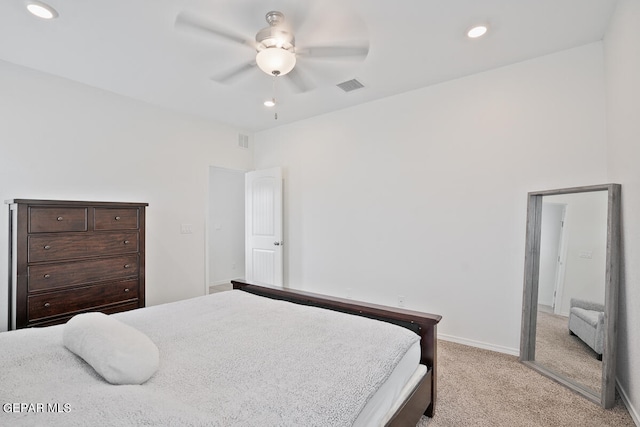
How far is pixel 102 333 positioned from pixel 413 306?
2.87 metres

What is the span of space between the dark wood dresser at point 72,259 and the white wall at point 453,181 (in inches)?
83.5

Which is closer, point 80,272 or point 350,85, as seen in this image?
point 80,272

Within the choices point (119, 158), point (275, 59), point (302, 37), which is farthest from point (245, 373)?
point (119, 158)

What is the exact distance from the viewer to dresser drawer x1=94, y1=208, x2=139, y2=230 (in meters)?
2.92

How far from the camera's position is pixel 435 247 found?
3.27m

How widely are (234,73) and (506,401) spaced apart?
3011mm

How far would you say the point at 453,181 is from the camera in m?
3.18

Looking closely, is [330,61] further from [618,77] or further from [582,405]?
[582,405]

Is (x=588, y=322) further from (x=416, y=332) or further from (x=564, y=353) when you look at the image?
(x=416, y=332)

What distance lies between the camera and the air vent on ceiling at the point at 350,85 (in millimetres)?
3223

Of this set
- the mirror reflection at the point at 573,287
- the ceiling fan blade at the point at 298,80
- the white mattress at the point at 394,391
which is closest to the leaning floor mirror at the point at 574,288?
the mirror reflection at the point at 573,287

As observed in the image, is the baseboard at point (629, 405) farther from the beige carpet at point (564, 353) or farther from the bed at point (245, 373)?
the bed at point (245, 373)

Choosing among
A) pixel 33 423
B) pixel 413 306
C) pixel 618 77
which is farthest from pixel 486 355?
pixel 33 423

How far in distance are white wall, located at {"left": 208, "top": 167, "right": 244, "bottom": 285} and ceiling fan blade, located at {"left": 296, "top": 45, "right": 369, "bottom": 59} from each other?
3.87m
